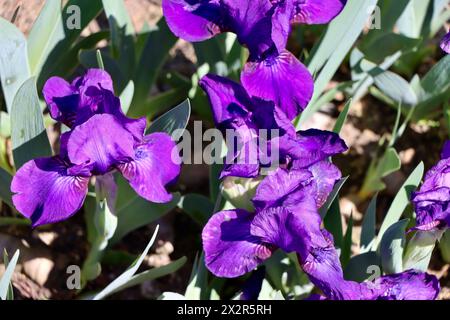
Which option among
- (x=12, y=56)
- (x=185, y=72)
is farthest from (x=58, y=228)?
(x=185, y=72)

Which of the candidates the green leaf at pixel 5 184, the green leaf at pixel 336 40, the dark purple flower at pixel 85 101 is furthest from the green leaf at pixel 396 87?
the green leaf at pixel 5 184

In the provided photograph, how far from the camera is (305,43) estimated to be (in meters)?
2.65

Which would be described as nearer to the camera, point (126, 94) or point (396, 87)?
point (126, 94)

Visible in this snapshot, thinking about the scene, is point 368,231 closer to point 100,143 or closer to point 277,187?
point 277,187

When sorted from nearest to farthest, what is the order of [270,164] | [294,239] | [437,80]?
[294,239] → [270,164] → [437,80]

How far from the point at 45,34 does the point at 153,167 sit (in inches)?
23.8

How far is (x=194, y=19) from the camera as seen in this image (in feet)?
5.77

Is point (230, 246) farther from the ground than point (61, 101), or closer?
closer

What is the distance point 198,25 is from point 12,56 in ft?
1.73

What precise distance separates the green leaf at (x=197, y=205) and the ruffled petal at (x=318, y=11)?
0.57 m

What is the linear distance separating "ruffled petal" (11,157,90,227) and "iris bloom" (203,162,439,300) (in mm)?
317

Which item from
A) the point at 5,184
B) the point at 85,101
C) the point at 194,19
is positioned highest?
the point at 194,19

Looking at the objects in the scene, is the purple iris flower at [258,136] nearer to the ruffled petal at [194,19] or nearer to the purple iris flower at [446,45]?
the ruffled petal at [194,19]

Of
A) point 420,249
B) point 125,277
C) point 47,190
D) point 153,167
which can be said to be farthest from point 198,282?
point 420,249
